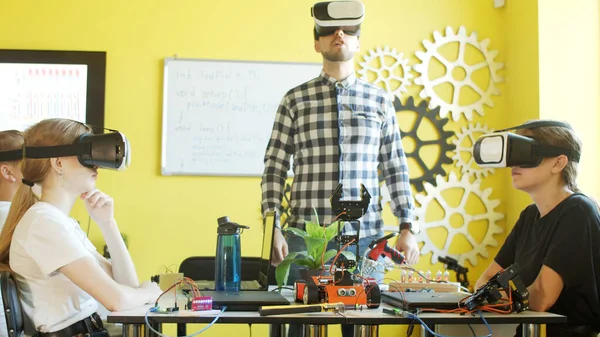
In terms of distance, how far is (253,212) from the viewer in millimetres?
4324

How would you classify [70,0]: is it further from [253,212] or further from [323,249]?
[323,249]

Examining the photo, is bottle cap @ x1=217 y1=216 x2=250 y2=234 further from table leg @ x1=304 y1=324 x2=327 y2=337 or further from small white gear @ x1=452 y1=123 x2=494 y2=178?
small white gear @ x1=452 y1=123 x2=494 y2=178

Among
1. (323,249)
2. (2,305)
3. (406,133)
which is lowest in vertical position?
(2,305)

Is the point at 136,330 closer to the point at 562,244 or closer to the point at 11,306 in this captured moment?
the point at 11,306

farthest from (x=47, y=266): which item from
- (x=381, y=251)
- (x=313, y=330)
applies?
(x=381, y=251)

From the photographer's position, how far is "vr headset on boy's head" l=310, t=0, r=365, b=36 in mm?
2793

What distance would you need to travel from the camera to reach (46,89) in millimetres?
4270

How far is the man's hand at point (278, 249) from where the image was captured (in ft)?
8.38

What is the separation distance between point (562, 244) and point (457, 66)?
2552 millimetres

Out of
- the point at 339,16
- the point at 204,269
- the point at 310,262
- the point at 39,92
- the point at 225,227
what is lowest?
the point at 204,269

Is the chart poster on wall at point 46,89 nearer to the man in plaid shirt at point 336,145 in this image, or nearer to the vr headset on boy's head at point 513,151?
the man in plaid shirt at point 336,145

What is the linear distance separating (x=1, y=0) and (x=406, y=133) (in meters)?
2.77

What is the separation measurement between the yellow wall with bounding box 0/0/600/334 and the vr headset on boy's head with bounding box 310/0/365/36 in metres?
1.59

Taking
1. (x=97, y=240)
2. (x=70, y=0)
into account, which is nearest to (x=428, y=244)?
(x=97, y=240)
